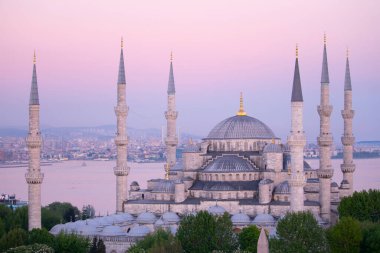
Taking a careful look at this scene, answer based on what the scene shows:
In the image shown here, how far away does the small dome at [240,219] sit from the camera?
25.7m

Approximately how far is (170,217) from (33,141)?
5059 mm

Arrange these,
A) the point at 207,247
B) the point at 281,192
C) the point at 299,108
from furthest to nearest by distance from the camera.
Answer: the point at 281,192 < the point at 299,108 < the point at 207,247

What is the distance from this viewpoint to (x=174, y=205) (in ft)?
90.5

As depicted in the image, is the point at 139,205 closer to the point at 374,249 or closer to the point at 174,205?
the point at 174,205

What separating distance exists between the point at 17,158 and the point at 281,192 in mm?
113108

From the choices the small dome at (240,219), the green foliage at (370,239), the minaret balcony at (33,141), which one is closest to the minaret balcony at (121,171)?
the minaret balcony at (33,141)

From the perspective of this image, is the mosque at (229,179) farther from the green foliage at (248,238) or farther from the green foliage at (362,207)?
the green foliage at (248,238)

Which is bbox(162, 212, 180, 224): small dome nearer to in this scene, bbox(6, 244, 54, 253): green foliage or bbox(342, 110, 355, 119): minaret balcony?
bbox(6, 244, 54, 253): green foliage

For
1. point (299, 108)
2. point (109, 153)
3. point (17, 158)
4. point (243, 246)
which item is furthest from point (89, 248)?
point (109, 153)

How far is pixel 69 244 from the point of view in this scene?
72.1ft

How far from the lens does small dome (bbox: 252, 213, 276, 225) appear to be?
25.5 metres

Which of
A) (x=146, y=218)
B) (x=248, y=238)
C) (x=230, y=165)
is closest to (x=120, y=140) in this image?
(x=146, y=218)

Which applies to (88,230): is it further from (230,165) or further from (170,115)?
(170,115)

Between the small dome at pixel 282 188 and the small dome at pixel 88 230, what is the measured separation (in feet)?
20.3
